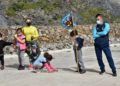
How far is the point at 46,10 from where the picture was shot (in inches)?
1347

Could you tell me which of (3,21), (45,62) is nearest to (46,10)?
(3,21)

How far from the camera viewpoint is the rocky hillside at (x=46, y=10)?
32.6 meters

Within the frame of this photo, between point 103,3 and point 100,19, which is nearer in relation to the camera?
point 100,19

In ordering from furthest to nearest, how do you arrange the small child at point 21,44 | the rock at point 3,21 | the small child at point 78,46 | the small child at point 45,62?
1. the rock at point 3,21
2. the small child at point 21,44
3. the small child at point 45,62
4. the small child at point 78,46

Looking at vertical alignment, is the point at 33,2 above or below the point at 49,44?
above

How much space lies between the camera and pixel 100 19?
15.3 m

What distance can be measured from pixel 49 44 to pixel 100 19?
13622 millimetres

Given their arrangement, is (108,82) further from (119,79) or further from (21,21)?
(21,21)


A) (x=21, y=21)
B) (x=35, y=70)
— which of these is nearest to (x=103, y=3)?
(x=21, y=21)

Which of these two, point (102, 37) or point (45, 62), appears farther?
point (45, 62)

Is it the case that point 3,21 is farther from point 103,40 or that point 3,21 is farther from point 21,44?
point 103,40

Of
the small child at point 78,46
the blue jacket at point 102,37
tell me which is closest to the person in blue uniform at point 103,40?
the blue jacket at point 102,37

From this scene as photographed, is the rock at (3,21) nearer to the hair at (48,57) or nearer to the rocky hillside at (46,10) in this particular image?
the rocky hillside at (46,10)

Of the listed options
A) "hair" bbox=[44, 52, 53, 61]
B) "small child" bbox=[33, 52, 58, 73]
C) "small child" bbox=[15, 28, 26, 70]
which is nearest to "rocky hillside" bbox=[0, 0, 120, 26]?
"small child" bbox=[15, 28, 26, 70]
